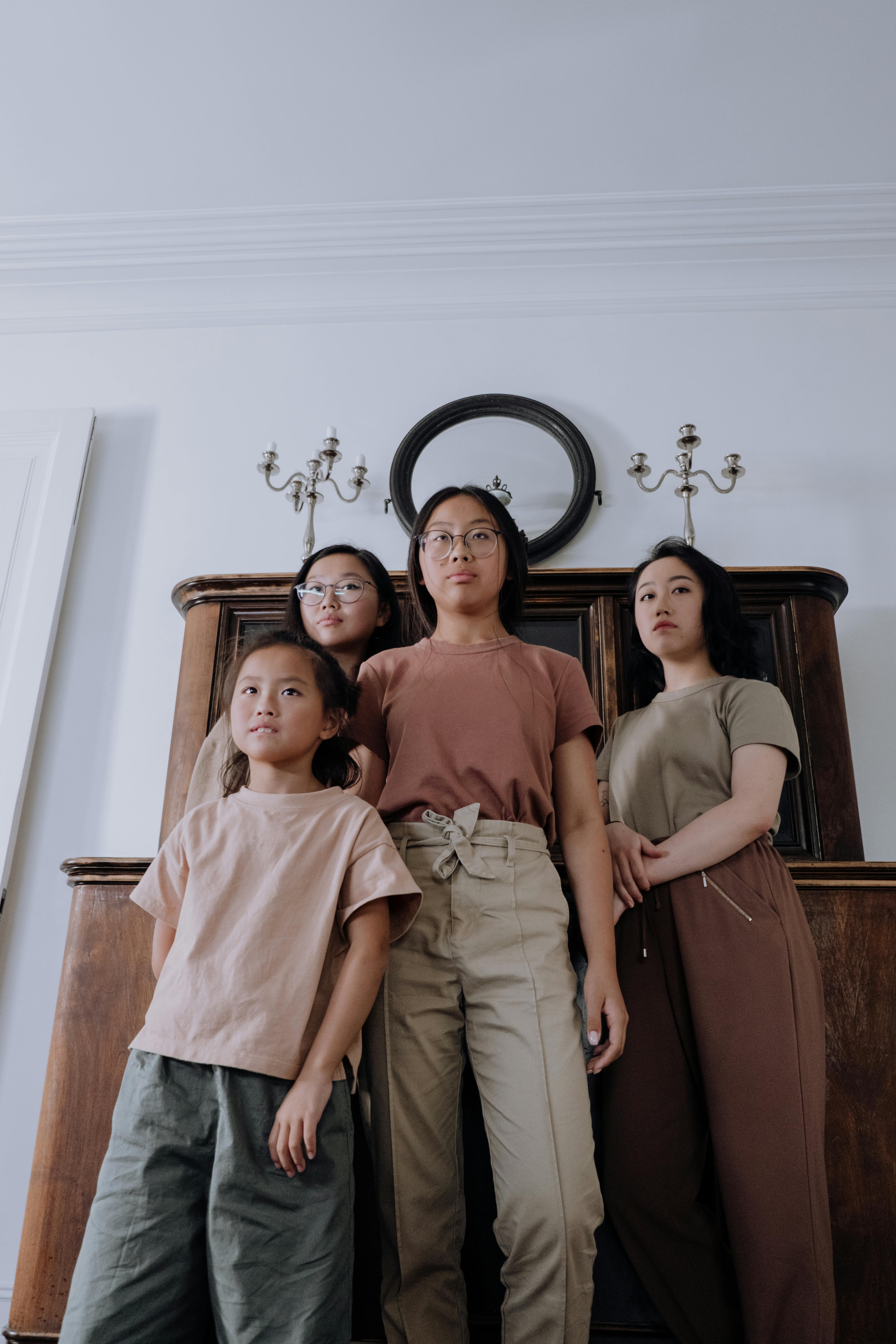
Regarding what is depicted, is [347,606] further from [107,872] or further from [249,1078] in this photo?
[249,1078]

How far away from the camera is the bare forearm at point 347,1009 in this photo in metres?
1.06

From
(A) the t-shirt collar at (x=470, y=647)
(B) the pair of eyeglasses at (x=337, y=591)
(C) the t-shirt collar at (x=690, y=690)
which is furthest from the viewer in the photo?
(B) the pair of eyeglasses at (x=337, y=591)

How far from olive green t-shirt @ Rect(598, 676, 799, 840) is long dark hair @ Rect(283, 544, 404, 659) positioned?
1.59 ft

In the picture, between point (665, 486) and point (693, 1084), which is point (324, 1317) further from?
point (665, 486)

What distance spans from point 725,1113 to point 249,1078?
662 mm

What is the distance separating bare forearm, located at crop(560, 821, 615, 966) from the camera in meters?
1.29

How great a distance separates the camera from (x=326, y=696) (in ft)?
4.25

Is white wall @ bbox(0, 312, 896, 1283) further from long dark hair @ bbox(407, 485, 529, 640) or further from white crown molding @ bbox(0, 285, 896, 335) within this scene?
long dark hair @ bbox(407, 485, 529, 640)

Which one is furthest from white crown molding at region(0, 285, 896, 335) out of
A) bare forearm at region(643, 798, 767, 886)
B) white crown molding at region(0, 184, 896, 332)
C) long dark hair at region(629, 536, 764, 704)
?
bare forearm at region(643, 798, 767, 886)

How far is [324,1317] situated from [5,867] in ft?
4.47

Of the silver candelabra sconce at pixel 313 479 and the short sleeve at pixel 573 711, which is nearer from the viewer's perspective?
the short sleeve at pixel 573 711

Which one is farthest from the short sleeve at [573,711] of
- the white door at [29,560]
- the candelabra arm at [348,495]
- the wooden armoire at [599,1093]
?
the white door at [29,560]

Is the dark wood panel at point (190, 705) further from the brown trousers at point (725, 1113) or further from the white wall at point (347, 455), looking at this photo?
the brown trousers at point (725, 1113)

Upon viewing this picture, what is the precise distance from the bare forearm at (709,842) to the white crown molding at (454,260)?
1568mm
